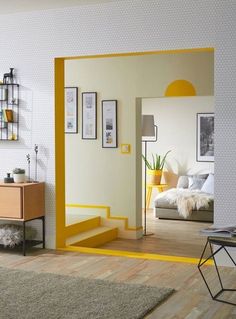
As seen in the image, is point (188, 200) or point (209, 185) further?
point (209, 185)

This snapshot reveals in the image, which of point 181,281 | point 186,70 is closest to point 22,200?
point 181,281

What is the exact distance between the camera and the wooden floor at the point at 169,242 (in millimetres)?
7109

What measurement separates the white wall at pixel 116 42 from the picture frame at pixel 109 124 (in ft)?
6.12

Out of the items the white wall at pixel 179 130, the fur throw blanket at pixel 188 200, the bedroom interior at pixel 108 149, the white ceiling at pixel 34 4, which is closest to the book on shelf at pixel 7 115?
the bedroom interior at pixel 108 149

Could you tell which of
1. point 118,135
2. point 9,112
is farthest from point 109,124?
point 9,112

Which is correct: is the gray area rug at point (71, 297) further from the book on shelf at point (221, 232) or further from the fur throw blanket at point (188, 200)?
the fur throw blanket at point (188, 200)

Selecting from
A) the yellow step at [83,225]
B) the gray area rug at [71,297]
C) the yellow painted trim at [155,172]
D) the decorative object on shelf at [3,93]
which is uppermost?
the decorative object on shelf at [3,93]

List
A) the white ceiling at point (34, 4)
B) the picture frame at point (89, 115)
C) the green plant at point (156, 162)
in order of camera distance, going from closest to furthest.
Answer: the white ceiling at point (34, 4) < the picture frame at point (89, 115) < the green plant at point (156, 162)

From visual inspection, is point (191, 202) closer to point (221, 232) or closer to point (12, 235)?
point (12, 235)

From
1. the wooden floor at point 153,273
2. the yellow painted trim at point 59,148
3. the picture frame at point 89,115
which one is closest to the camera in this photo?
the wooden floor at point 153,273

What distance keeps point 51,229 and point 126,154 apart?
6.74 feet

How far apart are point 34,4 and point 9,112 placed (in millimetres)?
1274

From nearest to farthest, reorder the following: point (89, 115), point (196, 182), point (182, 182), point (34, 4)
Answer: point (34, 4) < point (89, 115) < point (196, 182) < point (182, 182)

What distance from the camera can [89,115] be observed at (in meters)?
8.41
